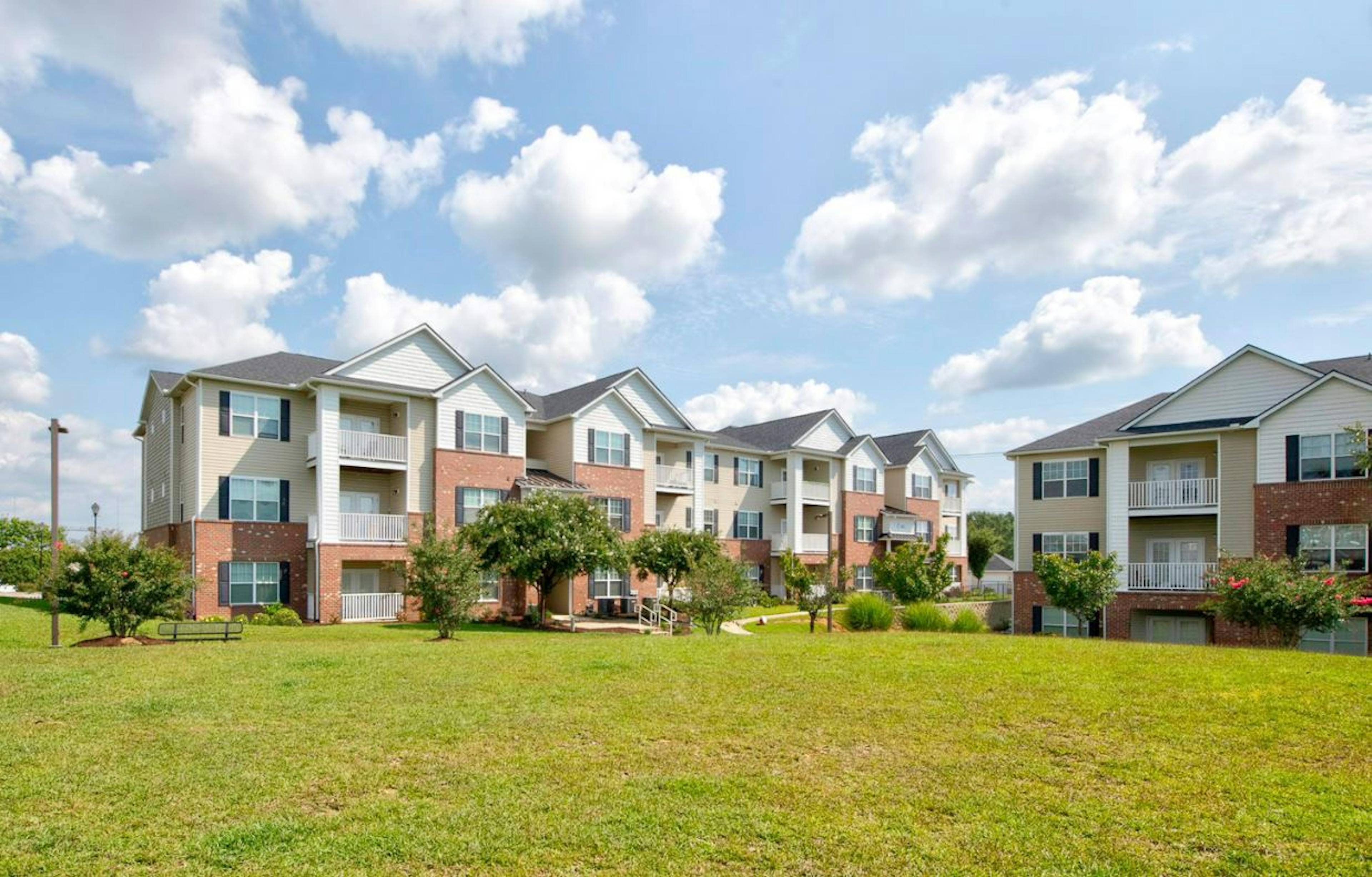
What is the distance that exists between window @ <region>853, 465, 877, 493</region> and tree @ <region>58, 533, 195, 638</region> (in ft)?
113

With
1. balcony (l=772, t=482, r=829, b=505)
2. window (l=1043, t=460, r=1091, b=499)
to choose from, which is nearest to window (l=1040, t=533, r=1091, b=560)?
window (l=1043, t=460, r=1091, b=499)

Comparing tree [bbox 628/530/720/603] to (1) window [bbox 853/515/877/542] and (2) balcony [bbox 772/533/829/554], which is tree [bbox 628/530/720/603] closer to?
(2) balcony [bbox 772/533/829/554]

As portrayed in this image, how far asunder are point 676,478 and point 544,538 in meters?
14.0

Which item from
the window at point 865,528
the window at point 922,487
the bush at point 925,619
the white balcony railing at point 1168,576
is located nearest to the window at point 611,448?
the bush at point 925,619

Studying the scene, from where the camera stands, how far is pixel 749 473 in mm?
43469

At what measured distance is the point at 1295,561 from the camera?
73.6 feet

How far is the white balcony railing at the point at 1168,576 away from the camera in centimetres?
2800

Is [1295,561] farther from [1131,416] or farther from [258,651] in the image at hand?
[258,651]

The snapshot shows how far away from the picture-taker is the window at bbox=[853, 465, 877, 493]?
151ft

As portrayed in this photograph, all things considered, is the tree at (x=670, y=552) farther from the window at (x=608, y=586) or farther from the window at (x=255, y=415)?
the window at (x=255, y=415)

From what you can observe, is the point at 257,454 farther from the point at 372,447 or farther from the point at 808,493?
the point at 808,493

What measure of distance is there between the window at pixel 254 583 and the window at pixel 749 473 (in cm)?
2193

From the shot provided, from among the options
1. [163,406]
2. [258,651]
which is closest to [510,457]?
[163,406]

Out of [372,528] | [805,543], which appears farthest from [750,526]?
[372,528]
